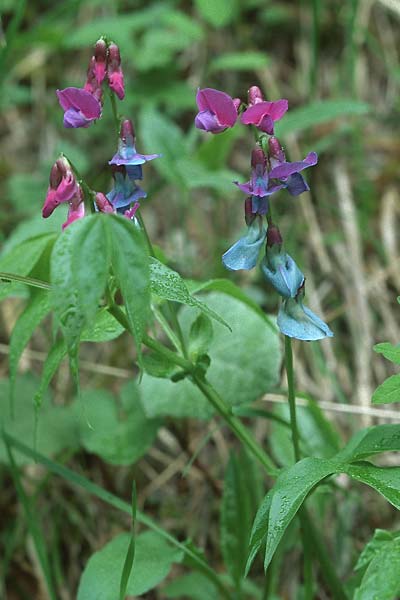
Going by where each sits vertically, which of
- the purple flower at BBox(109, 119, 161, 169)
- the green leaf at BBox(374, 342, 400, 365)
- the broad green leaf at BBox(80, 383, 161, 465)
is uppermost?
the purple flower at BBox(109, 119, 161, 169)

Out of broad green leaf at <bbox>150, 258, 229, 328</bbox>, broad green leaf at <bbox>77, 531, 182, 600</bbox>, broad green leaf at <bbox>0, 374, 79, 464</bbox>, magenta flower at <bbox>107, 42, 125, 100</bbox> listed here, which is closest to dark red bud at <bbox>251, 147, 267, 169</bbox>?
broad green leaf at <bbox>150, 258, 229, 328</bbox>

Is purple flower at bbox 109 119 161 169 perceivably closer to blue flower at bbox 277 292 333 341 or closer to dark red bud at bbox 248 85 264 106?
dark red bud at bbox 248 85 264 106

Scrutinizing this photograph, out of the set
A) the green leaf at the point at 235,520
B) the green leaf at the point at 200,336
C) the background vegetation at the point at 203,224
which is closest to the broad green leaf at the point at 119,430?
the background vegetation at the point at 203,224

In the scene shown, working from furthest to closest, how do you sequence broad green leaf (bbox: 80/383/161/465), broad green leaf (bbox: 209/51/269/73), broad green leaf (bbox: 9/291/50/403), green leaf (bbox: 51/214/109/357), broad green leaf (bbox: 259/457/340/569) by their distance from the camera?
broad green leaf (bbox: 209/51/269/73) → broad green leaf (bbox: 80/383/161/465) → broad green leaf (bbox: 9/291/50/403) → broad green leaf (bbox: 259/457/340/569) → green leaf (bbox: 51/214/109/357)

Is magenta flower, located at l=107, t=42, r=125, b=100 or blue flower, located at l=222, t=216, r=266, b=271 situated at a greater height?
magenta flower, located at l=107, t=42, r=125, b=100

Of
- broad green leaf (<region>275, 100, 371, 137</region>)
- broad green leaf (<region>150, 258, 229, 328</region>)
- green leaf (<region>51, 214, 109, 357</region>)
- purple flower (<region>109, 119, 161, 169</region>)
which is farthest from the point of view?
broad green leaf (<region>275, 100, 371, 137</region>)

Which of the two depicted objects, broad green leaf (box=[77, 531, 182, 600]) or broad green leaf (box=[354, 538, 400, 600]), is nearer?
broad green leaf (box=[354, 538, 400, 600])

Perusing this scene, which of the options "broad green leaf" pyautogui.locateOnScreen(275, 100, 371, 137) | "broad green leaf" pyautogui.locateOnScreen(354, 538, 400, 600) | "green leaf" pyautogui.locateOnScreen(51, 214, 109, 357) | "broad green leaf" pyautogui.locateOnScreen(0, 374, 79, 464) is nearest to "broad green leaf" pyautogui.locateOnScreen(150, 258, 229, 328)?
"green leaf" pyautogui.locateOnScreen(51, 214, 109, 357)
